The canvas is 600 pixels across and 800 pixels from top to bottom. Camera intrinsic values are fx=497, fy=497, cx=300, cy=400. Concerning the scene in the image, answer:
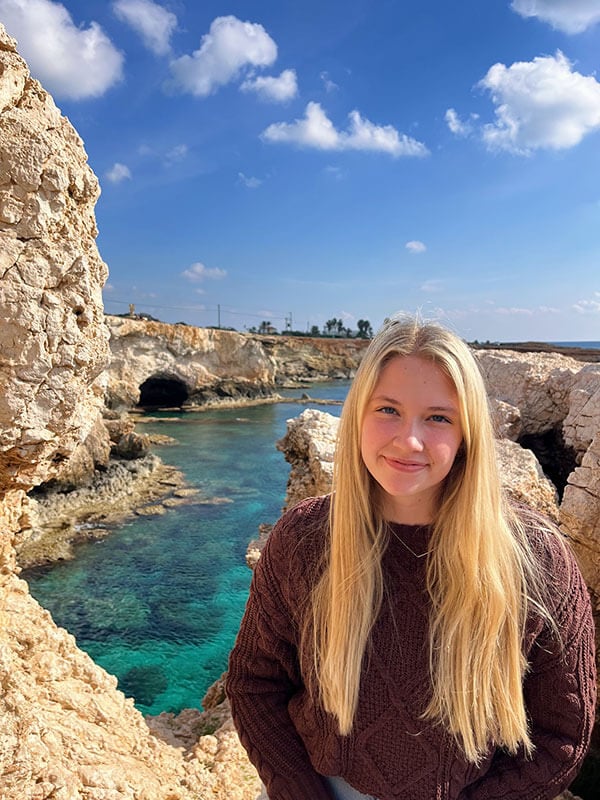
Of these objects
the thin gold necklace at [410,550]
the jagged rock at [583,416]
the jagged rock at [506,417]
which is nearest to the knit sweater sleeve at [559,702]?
the thin gold necklace at [410,550]

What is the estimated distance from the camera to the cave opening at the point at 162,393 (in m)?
40.8

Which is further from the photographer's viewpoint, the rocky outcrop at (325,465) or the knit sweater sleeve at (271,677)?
the rocky outcrop at (325,465)

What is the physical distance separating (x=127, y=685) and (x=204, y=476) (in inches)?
497

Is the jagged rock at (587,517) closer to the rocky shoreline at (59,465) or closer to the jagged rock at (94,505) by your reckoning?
the rocky shoreline at (59,465)

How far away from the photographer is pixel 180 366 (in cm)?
3978

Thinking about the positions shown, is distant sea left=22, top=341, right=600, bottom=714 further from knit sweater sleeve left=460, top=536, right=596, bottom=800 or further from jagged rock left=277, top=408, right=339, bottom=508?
knit sweater sleeve left=460, top=536, right=596, bottom=800

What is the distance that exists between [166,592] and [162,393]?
106 feet

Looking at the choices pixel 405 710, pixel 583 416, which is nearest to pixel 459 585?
pixel 405 710

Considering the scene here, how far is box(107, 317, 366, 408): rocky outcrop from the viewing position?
36156 millimetres

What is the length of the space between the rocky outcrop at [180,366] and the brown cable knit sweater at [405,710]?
1355 inches

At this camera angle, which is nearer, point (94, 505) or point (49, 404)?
point (49, 404)

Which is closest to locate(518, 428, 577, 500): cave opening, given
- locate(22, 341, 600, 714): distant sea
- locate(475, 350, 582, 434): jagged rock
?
locate(475, 350, 582, 434): jagged rock

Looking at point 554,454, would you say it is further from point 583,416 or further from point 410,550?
point 410,550

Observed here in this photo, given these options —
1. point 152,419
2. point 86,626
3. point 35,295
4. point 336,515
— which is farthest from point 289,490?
point 152,419
